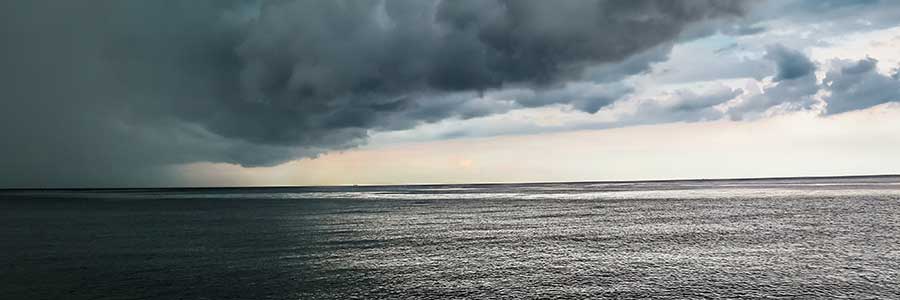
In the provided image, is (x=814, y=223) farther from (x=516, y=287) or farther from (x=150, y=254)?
(x=150, y=254)

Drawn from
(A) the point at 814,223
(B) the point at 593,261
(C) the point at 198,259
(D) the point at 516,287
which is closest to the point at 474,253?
(B) the point at 593,261

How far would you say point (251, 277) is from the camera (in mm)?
32906

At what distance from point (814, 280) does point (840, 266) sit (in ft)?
19.0

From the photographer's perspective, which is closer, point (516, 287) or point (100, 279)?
point (516, 287)

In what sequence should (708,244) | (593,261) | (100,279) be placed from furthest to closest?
(708,244)
(593,261)
(100,279)

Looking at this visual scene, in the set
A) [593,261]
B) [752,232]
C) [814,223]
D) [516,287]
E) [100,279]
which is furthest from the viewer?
[814,223]

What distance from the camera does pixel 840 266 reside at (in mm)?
35500

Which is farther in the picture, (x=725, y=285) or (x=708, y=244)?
(x=708, y=244)

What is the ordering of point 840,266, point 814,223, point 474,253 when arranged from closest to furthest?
point 840,266, point 474,253, point 814,223

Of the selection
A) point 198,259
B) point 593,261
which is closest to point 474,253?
point 593,261

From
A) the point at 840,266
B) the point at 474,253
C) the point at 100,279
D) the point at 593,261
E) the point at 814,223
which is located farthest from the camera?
the point at 814,223

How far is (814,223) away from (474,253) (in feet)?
143

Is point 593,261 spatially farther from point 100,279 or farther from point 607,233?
point 100,279

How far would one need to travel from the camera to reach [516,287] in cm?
2975
